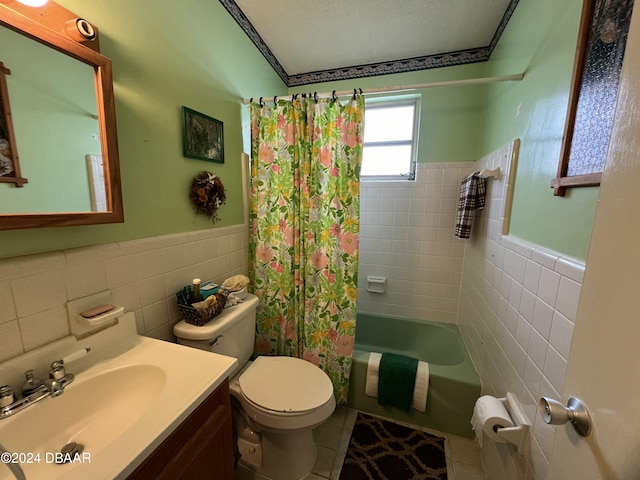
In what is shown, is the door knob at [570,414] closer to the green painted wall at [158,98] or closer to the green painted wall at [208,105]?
the green painted wall at [208,105]

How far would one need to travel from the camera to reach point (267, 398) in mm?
1146

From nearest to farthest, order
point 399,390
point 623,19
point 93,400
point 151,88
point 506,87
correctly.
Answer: point 623,19, point 93,400, point 151,88, point 506,87, point 399,390

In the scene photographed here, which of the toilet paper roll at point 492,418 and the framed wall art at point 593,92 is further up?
the framed wall art at point 593,92

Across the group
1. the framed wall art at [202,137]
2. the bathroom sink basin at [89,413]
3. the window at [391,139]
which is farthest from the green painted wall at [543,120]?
the framed wall art at [202,137]

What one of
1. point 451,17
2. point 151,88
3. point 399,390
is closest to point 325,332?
point 399,390

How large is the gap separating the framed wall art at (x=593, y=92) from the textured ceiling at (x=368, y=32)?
94cm

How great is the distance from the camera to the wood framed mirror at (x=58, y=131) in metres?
0.67

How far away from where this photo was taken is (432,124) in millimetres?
2006

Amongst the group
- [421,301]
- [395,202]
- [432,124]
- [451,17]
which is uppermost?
[451,17]

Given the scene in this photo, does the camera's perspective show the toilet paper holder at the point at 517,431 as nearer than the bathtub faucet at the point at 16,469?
No

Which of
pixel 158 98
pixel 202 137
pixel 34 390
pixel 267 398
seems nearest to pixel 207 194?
pixel 202 137

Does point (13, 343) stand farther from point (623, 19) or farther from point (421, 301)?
point (421, 301)

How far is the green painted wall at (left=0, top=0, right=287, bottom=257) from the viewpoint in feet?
2.81

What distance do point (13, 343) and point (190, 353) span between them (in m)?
0.45
